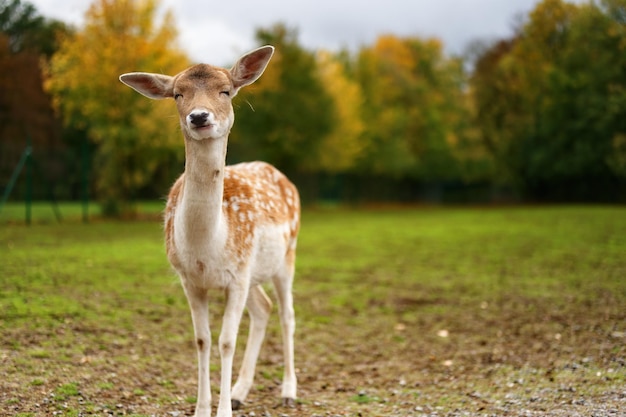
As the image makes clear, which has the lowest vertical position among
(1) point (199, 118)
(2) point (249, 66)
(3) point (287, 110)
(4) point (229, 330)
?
(4) point (229, 330)

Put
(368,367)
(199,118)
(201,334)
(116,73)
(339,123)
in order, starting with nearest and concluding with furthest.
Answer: (199,118) < (201,334) < (368,367) < (116,73) < (339,123)

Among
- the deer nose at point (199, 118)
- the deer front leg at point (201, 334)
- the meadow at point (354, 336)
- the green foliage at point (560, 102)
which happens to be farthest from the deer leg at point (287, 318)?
the green foliage at point (560, 102)

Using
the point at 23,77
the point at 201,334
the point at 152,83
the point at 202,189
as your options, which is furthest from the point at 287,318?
the point at 23,77

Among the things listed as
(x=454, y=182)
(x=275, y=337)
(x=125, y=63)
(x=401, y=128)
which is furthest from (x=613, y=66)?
(x=454, y=182)

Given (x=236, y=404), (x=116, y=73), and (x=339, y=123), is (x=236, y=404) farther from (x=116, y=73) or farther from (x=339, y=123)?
(x=339, y=123)

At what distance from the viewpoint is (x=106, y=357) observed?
632 cm

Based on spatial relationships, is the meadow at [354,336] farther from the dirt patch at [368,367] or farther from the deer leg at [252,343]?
the deer leg at [252,343]

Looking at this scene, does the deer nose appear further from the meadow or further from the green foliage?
the green foliage

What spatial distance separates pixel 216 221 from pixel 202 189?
260 millimetres

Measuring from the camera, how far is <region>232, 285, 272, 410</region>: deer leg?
555 centimetres

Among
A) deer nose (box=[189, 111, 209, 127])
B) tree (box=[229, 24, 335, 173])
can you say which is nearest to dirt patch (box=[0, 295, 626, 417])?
deer nose (box=[189, 111, 209, 127])

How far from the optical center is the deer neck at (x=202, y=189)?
4.43 meters

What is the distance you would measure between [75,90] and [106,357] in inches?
727

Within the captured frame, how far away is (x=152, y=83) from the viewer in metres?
4.77
